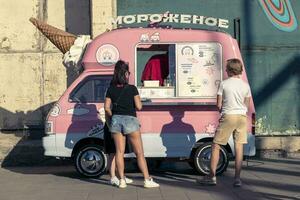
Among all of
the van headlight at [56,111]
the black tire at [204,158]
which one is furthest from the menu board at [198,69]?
the van headlight at [56,111]

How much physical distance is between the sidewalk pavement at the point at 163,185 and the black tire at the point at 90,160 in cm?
14

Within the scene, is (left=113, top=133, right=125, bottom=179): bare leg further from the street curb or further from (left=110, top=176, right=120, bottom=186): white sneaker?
the street curb

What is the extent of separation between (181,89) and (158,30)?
3.54 feet

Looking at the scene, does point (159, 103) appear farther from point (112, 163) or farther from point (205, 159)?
point (112, 163)

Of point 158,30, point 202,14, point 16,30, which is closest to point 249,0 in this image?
point 202,14

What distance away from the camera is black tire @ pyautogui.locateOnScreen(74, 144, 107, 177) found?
974cm

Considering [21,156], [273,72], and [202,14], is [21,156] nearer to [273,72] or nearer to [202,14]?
[202,14]

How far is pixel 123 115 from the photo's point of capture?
8.58 m

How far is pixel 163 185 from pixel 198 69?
2.07 meters

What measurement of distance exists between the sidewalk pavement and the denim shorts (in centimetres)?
88

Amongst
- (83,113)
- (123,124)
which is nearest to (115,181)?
(123,124)

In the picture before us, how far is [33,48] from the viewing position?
1399 cm

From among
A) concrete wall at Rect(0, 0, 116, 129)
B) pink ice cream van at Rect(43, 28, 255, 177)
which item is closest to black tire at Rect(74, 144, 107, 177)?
pink ice cream van at Rect(43, 28, 255, 177)

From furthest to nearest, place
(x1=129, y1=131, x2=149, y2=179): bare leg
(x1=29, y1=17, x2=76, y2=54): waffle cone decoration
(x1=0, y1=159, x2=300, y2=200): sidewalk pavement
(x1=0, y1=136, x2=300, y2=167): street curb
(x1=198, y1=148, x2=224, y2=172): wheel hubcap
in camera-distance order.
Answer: (x1=0, y1=136, x2=300, y2=167): street curb
(x1=29, y1=17, x2=76, y2=54): waffle cone decoration
(x1=198, y1=148, x2=224, y2=172): wheel hubcap
(x1=129, y1=131, x2=149, y2=179): bare leg
(x1=0, y1=159, x2=300, y2=200): sidewalk pavement
